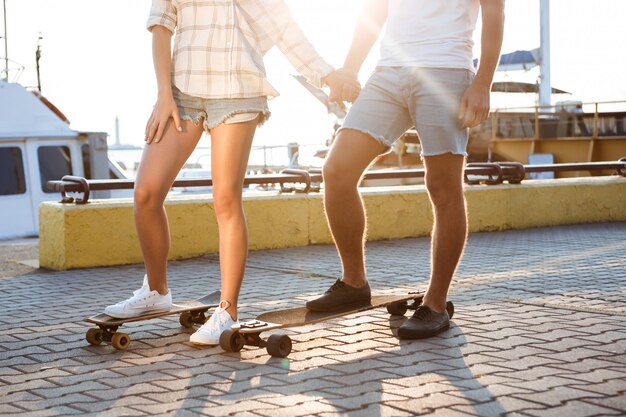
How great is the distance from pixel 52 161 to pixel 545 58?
24.0 meters

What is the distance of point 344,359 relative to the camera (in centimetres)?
454

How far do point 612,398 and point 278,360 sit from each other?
1.50m

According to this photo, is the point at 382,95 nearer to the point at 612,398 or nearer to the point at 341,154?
the point at 341,154

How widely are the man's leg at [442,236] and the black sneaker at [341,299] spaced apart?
0.36 m

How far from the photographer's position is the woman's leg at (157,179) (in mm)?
4781

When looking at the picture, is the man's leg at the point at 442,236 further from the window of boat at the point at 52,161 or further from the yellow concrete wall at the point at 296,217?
the window of boat at the point at 52,161

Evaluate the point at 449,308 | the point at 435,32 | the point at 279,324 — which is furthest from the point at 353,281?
the point at 435,32

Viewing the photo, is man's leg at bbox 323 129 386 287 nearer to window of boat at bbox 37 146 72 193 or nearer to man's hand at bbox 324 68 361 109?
man's hand at bbox 324 68 361 109

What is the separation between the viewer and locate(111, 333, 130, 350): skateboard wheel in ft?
15.9

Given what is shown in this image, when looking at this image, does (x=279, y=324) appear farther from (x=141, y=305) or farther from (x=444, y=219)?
(x=444, y=219)

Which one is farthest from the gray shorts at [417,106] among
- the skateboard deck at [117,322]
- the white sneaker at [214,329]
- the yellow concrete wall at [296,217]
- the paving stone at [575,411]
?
the yellow concrete wall at [296,217]

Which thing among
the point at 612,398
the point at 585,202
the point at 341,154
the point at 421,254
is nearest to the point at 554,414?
the point at 612,398

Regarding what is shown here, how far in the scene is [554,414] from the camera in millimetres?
3539

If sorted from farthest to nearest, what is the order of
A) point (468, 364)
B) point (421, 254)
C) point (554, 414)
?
1. point (421, 254)
2. point (468, 364)
3. point (554, 414)
